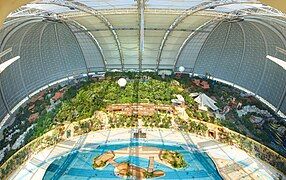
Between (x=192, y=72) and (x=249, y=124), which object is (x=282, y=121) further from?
(x=192, y=72)

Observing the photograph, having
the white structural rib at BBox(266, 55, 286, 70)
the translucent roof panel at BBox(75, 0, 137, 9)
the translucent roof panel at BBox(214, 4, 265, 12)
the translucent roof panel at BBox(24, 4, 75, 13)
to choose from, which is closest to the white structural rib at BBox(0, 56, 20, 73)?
the translucent roof panel at BBox(24, 4, 75, 13)

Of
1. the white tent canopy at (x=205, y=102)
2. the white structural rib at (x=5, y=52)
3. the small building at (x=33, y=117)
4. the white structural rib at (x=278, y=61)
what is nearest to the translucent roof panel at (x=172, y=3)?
the white structural rib at (x=278, y=61)

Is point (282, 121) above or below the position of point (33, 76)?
below

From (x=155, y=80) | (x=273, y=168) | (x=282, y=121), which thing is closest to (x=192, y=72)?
(x=155, y=80)

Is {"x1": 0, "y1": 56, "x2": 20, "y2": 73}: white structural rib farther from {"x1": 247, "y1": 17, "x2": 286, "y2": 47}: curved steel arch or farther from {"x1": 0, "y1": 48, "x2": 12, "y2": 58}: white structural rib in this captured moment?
{"x1": 247, "y1": 17, "x2": 286, "y2": 47}: curved steel arch

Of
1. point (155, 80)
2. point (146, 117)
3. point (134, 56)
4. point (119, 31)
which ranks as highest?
point (119, 31)
